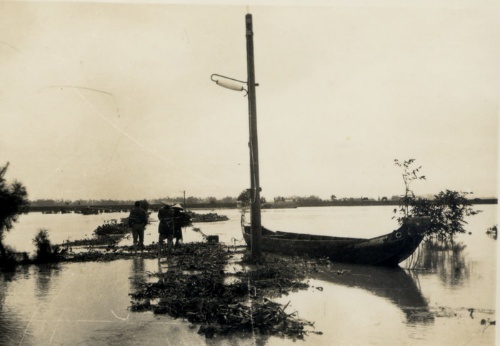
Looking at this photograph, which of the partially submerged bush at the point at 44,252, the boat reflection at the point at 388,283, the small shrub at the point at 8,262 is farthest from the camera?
the partially submerged bush at the point at 44,252

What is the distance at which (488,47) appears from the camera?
905 centimetres

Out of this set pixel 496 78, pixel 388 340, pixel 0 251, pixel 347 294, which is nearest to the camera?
pixel 388 340

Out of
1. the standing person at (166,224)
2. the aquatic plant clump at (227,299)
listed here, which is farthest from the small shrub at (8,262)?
the aquatic plant clump at (227,299)

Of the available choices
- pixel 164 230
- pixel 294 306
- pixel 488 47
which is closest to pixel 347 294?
pixel 294 306

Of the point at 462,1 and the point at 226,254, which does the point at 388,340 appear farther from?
the point at 226,254

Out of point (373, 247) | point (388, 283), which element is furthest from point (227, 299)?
point (373, 247)

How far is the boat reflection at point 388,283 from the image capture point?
8.12m

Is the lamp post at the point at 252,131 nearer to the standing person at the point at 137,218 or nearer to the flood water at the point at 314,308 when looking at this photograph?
the flood water at the point at 314,308

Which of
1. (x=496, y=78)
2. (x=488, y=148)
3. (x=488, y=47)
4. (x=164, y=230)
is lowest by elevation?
(x=164, y=230)

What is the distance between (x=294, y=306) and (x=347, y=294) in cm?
186

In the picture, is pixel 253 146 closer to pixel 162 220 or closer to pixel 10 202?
pixel 162 220

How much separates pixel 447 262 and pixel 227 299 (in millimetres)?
10177

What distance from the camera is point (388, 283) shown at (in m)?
A: 10.8

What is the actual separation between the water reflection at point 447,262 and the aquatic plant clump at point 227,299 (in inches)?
174
